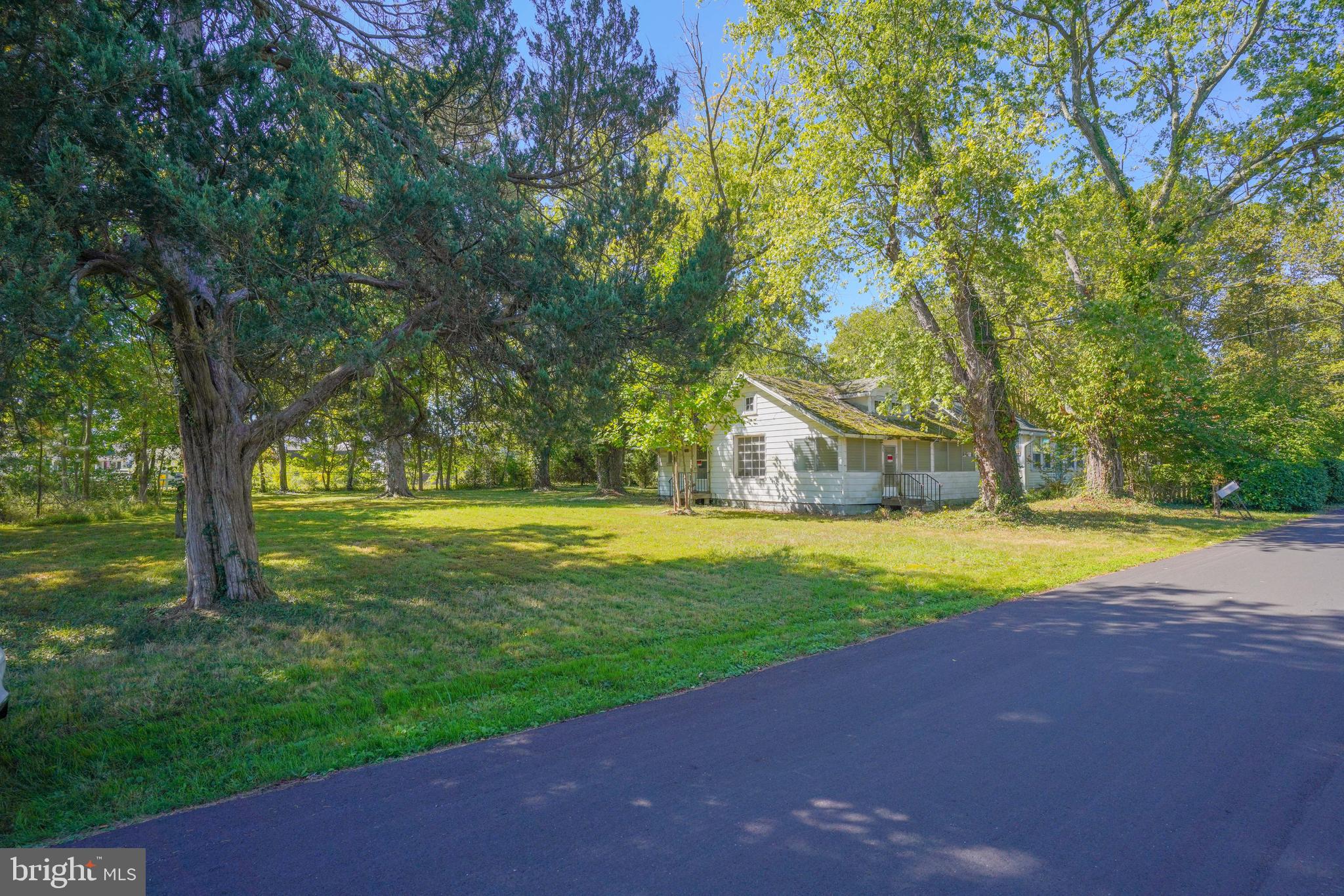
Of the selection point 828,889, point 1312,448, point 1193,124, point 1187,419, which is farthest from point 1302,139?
point 828,889

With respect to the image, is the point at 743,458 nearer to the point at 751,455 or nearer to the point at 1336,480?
the point at 751,455

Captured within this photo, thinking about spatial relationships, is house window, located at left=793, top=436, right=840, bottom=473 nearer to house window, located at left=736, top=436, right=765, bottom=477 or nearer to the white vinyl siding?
the white vinyl siding

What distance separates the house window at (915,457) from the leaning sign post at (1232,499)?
789 centimetres

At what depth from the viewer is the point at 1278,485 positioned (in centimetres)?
2106

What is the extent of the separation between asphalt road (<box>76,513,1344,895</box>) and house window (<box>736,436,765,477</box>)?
1760 centimetres

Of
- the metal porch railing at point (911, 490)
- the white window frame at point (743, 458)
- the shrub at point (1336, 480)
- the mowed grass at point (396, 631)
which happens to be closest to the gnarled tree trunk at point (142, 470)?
the mowed grass at point (396, 631)

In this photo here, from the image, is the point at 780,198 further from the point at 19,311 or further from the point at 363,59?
the point at 19,311

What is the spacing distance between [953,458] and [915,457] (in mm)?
2397

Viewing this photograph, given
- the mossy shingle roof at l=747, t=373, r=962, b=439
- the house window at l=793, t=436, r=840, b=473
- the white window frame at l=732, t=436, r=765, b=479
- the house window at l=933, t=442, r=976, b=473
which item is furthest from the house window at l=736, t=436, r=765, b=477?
the house window at l=933, t=442, r=976, b=473

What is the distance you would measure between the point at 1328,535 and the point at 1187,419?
271 inches

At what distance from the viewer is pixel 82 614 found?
7578mm

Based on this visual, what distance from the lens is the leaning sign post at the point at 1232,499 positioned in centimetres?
1788

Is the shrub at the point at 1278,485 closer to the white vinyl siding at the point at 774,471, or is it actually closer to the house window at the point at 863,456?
the house window at the point at 863,456

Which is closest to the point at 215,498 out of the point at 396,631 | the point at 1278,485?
the point at 396,631
